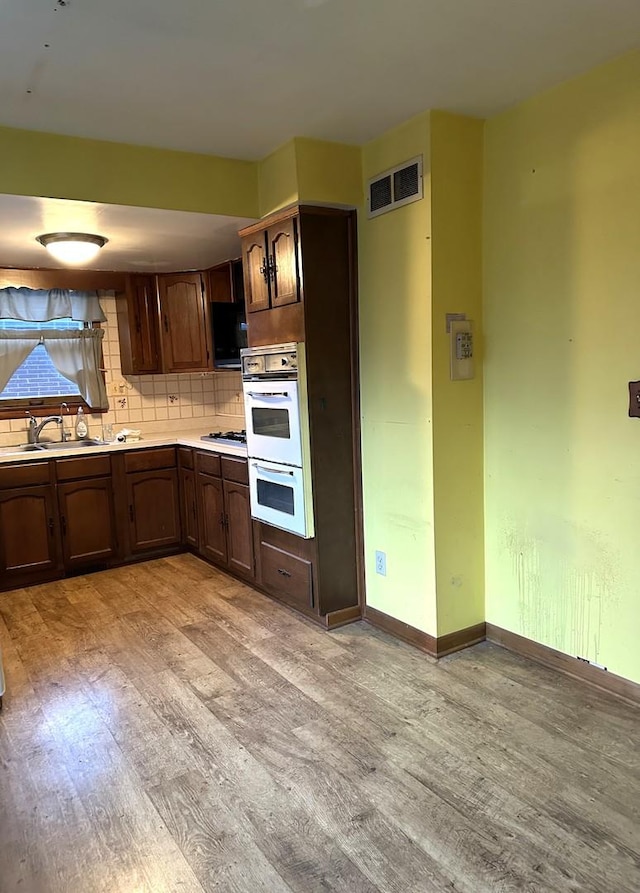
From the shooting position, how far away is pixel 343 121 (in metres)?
2.76

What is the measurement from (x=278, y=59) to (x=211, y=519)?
2.87 m

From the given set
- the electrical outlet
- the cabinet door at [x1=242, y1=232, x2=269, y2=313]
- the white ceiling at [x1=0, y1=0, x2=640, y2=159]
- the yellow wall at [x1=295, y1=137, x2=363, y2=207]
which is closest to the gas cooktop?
the cabinet door at [x1=242, y1=232, x2=269, y2=313]

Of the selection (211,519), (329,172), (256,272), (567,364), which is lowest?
(211,519)

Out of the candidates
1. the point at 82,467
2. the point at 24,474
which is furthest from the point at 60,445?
the point at 24,474

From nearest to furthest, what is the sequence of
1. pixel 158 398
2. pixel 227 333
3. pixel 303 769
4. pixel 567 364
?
pixel 303 769 < pixel 567 364 < pixel 227 333 < pixel 158 398

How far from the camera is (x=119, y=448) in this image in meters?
4.36

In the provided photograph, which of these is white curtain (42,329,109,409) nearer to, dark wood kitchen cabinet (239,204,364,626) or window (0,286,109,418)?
window (0,286,109,418)

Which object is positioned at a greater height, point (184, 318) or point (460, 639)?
point (184, 318)

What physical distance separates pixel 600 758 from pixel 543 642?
694 millimetres

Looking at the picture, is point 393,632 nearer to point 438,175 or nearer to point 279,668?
point 279,668

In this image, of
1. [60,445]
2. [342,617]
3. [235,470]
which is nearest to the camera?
[342,617]

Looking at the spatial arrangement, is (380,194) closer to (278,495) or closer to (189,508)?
(278,495)

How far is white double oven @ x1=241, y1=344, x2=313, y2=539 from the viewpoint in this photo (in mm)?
3168

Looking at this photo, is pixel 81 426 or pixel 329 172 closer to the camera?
pixel 329 172
